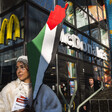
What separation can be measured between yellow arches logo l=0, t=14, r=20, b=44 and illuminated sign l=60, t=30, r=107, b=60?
187cm

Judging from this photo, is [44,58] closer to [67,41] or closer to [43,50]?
[43,50]

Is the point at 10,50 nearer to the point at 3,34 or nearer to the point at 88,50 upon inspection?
the point at 3,34

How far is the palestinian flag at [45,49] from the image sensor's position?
1.49m

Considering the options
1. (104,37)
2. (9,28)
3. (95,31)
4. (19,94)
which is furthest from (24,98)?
(104,37)

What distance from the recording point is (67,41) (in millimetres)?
5766

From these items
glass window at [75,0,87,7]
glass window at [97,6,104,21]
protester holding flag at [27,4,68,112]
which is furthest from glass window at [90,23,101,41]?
protester holding flag at [27,4,68,112]

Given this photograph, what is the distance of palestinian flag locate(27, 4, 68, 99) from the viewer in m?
1.49

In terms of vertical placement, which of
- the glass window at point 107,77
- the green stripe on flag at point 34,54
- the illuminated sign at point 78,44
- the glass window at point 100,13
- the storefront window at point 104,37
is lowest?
the glass window at point 107,77

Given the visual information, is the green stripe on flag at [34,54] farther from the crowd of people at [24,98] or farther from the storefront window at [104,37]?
the storefront window at [104,37]

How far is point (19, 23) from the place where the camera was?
13.9ft

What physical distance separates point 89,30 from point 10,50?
16.3 feet

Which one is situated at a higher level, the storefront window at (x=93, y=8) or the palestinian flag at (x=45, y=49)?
the storefront window at (x=93, y=8)

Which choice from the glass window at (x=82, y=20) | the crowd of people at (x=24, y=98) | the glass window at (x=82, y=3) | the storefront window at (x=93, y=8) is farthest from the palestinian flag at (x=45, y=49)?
the storefront window at (x=93, y=8)

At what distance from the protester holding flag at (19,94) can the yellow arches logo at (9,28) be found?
218 cm
